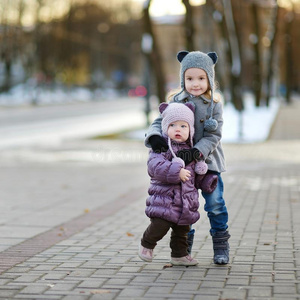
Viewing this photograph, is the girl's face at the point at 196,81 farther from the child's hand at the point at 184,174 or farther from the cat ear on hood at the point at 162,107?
the child's hand at the point at 184,174

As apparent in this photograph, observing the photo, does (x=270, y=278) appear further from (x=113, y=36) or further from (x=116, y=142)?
(x=113, y=36)

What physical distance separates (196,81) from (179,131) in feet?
1.40

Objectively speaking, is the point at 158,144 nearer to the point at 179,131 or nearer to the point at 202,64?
the point at 179,131

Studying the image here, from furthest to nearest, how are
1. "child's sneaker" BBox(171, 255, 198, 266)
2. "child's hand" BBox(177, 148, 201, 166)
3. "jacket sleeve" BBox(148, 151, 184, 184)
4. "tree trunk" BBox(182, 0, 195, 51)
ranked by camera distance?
"tree trunk" BBox(182, 0, 195, 51) → "child's sneaker" BBox(171, 255, 198, 266) → "child's hand" BBox(177, 148, 201, 166) → "jacket sleeve" BBox(148, 151, 184, 184)

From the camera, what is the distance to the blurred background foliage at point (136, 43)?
34.1 metres

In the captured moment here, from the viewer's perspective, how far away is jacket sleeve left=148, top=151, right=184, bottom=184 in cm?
593

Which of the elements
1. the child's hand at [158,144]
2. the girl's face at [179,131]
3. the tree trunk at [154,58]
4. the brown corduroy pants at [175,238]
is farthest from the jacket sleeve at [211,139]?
the tree trunk at [154,58]

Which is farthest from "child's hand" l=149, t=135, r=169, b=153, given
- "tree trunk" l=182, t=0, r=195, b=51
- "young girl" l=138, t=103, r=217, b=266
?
"tree trunk" l=182, t=0, r=195, b=51

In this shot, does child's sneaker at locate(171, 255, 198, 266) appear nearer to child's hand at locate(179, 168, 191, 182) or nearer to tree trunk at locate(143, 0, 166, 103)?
child's hand at locate(179, 168, 191, 182)

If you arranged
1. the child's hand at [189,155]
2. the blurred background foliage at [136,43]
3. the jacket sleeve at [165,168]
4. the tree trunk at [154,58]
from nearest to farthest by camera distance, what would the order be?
the jacket sleeve at [165,168]
the child's hand at [189,155]
the tree trunk at [154,58]
the blurred background foliage at [136,43]

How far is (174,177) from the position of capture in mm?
5926

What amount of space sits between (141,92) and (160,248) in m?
96.5

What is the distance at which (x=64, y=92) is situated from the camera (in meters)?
97.1

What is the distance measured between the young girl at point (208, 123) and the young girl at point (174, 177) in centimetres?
10
